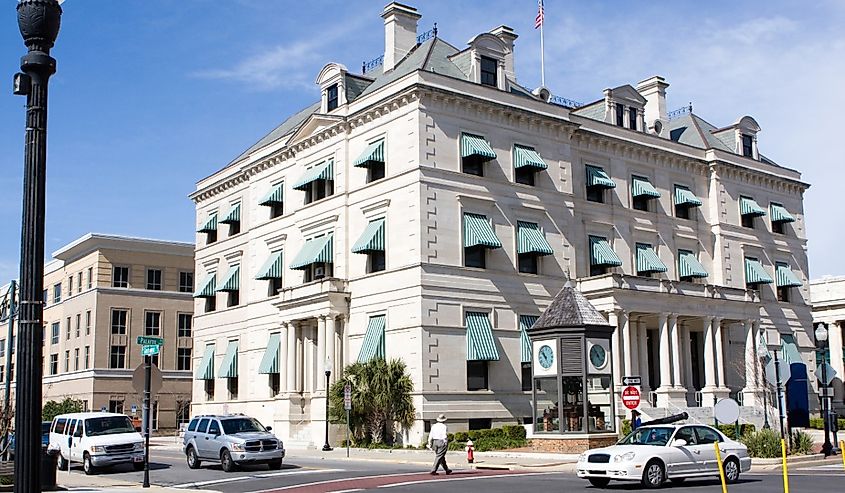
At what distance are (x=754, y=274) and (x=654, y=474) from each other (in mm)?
39011

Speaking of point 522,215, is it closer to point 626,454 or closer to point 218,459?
point 218,459

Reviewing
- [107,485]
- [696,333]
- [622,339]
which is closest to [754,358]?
[696,333]

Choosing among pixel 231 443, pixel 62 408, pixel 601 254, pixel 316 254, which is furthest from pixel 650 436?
pixel 62 408

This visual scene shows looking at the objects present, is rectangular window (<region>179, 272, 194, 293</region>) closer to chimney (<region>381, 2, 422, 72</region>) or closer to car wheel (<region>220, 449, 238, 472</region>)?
chimney (<region>381, 2, 422, 72</region>)

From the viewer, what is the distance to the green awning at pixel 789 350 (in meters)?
58.8

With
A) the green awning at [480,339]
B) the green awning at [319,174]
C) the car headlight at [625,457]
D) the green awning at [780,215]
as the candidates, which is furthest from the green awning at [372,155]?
the green awning at [780,215]

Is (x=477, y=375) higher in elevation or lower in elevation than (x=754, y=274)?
lower

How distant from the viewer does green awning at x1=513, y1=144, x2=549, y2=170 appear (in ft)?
156

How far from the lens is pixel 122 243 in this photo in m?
82.5

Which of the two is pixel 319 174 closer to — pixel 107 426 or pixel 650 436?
pixel 107 426

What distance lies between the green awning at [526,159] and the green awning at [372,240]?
7498mm

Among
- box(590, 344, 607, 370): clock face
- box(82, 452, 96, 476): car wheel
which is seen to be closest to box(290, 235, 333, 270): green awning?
box(590, 344, 607, 370): clock face

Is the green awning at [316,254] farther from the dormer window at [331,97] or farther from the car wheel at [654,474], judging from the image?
the car wheel at [654,474]

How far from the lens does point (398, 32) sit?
169ft
